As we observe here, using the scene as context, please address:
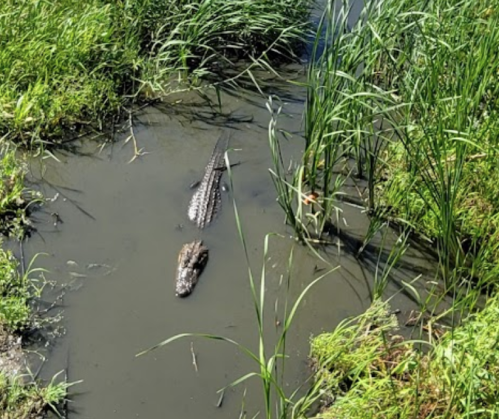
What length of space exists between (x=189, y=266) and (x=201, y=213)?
18.6 inches

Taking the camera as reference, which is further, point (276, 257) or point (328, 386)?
point (276, 257)

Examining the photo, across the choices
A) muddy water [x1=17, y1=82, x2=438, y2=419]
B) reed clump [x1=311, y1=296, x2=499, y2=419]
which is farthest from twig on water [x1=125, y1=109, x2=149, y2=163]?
reed clump [x1=311, y1=296, x2=499, y2=419]

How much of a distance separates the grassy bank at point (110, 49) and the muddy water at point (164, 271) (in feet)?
0.90

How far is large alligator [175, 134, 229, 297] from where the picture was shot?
154 inches

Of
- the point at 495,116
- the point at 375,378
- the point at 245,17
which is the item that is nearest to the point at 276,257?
the point at 375,378

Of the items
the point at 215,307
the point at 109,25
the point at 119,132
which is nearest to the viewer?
the point at 215,307

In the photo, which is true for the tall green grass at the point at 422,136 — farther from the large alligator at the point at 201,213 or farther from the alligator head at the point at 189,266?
the alligator head at the point at 189,266

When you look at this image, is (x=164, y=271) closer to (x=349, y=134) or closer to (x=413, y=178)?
(x=349, y=134)

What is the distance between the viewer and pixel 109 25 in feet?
17.3

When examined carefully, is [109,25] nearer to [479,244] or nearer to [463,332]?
[479,244]

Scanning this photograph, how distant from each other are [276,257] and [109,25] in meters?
2.23

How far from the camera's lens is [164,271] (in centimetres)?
401

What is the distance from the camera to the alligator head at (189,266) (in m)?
3.88

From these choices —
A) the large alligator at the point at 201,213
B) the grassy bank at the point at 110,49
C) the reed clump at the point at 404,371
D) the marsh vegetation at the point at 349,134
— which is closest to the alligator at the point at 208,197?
the large alligator at the point at 201,213
